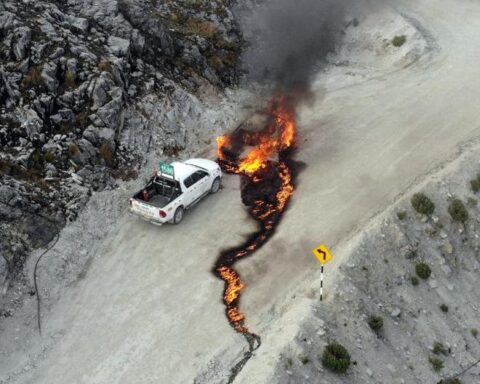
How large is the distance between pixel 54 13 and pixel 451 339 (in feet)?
81.5

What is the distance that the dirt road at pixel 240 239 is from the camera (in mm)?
18719

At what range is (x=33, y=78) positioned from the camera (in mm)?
26672

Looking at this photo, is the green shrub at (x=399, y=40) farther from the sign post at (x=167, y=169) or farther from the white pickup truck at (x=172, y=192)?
the sign post at (x=167, y=169)

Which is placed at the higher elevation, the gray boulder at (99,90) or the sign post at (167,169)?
the sign post at (167,169)

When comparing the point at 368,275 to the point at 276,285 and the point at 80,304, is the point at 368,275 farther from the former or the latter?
the point at 80,304

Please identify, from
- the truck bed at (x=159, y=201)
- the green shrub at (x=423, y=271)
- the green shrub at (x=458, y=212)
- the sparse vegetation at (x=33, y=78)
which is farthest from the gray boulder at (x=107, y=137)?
the green shrub at (x=458, y=212)

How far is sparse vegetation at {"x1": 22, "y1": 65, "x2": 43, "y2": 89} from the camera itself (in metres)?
26.6

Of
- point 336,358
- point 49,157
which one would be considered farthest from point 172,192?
point 336,358

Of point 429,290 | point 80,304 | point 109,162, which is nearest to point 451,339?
point 429,290

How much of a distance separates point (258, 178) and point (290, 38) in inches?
549

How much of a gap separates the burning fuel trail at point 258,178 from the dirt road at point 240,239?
426mm

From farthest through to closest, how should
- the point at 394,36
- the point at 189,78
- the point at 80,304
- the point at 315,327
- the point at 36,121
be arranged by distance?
the point at 394,36 → the point at 189,78 → the point at 36,121 → the point at 80,304 → the point at 315,327

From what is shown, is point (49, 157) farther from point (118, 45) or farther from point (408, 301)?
point (408, 301)

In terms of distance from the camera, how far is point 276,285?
21.3 meters
